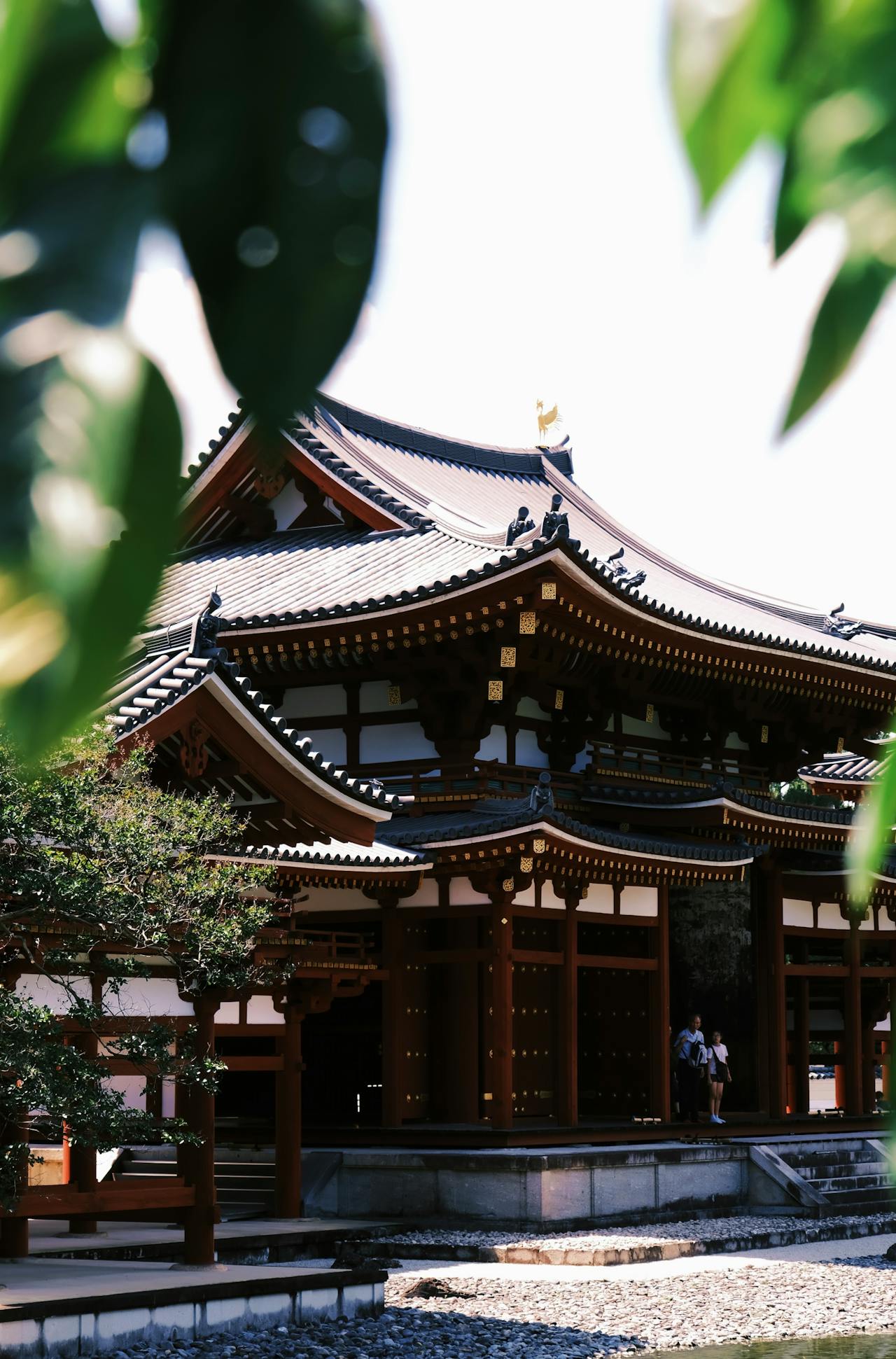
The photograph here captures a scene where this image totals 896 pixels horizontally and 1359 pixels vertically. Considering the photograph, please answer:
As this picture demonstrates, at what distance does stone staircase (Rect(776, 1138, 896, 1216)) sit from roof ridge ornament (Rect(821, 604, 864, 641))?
247 inches

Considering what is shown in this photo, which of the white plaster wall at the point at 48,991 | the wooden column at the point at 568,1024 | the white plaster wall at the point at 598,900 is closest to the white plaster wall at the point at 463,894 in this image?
the wooden column at the point at 568,1024

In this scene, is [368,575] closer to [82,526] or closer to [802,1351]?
[802,1351]

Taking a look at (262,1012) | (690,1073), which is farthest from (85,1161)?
(690,1073)

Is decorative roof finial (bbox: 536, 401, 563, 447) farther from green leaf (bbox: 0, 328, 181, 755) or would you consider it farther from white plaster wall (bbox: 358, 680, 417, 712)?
green leaf (bbox: 0, 328, 181, 755)

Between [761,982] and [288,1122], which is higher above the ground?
[761,982]

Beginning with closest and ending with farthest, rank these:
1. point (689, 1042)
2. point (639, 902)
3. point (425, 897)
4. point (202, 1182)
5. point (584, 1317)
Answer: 1. point (202, 1182)
2. point (584, 1317)
3. point (425, 897)
4. point (639, 902)
5. point (689, 1042)

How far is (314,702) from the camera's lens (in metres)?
16.8

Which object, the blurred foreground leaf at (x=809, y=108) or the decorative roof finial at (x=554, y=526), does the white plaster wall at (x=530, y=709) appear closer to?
the decorative roof finial at (x=554, y=526)

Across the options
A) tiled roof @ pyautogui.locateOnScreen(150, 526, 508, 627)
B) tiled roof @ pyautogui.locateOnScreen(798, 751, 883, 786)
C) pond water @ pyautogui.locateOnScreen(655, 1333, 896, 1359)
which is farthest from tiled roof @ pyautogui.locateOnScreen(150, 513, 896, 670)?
pond water @ pyautogui.locateOnScreen(655, 1333, 896, 1359)

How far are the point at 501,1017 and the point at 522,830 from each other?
183 centimetres

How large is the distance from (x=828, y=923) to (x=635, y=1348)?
10170 mm

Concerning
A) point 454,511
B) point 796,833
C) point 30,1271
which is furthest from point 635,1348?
point 454,511

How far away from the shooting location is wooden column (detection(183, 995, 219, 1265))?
9914 millimetres

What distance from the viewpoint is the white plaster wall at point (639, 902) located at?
1622 cm
